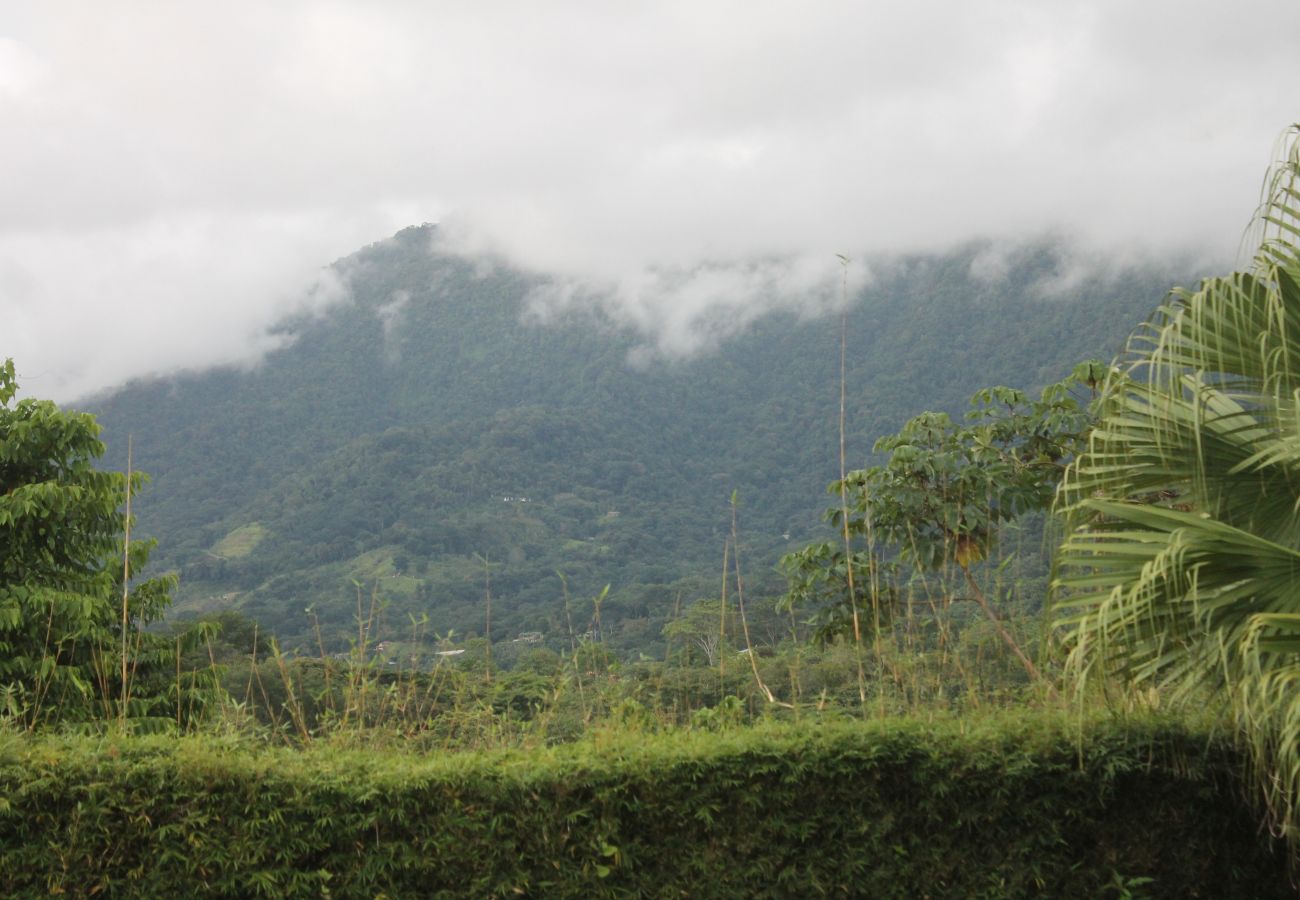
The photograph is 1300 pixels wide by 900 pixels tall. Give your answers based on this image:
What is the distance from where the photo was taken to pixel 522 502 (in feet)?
213

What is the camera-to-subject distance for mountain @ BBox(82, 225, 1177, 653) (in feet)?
86.1

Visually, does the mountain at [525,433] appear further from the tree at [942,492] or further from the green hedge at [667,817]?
the tree at [942,492]

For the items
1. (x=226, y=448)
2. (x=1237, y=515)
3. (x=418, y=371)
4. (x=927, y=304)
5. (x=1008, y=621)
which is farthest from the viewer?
(x=418, y=371)

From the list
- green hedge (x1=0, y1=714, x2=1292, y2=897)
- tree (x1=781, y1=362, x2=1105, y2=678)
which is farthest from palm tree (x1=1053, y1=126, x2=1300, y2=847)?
tree (x1=781, y1=362, x2=1105, y2=678)

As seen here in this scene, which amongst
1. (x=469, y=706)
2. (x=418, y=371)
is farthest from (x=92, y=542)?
(x=418, y=371)

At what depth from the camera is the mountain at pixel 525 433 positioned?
26250 millimetres

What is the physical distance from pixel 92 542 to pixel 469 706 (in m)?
5.54

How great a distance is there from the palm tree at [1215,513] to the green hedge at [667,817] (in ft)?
1.21

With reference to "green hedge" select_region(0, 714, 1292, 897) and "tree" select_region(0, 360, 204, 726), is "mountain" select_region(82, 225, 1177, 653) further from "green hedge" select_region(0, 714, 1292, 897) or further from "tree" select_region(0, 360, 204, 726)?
"tree" select_region(0, 360, 204, 726)

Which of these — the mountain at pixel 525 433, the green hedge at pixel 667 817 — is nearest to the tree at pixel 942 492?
the mountain at pixel 525 433

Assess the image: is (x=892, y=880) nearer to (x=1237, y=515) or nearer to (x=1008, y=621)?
(x=1237, y=515)

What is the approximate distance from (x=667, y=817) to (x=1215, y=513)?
91.1 inches

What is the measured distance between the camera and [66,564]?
30.6ft

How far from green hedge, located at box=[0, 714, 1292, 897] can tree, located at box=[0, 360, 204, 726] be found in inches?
162
